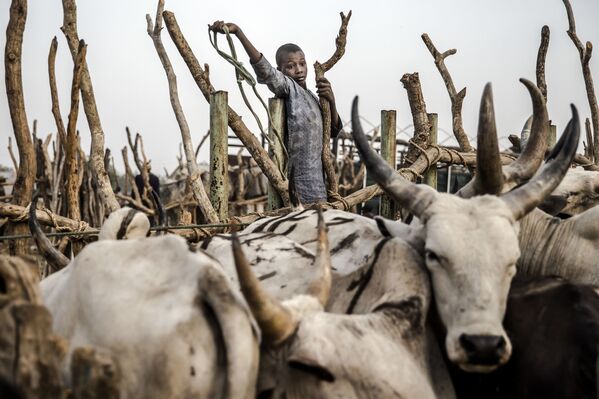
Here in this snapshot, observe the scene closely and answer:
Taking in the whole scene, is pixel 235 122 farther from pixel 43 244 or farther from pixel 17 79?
pixel 43 244

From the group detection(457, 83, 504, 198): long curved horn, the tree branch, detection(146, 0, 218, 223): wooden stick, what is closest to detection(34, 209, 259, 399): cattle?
detection(457, 83, 504, 198): long curved horn

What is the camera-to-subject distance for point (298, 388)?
2.47 m

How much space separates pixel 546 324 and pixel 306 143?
3.20 metres

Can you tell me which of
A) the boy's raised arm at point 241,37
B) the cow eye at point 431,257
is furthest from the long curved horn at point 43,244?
the boy's raised arm at point 241,37

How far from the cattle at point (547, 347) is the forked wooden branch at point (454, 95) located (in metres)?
4.45

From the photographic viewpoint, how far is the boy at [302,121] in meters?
5.75

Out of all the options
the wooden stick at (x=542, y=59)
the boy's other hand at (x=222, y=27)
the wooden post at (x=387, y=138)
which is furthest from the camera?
the wooden stick at (x=542, y=59)

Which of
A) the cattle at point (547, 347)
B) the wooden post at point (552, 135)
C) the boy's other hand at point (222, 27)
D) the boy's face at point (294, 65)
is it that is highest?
the boy's other hand at point (222, 27)

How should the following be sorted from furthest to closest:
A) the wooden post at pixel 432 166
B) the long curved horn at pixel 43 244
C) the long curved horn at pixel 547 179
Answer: the wooden post at pixel 432 166 < the long curved horn at pixel 43 244 < the long curved horn at pixel 547 179

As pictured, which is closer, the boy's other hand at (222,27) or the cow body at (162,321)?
the cow body at (162,321)

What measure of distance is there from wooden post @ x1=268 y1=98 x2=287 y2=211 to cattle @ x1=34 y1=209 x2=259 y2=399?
315cm

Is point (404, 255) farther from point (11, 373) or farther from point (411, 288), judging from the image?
point (11, 373)

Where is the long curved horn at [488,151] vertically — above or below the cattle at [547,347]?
above

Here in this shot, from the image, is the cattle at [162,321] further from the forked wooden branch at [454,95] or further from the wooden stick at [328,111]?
the forked wooden branch at [454,95]
